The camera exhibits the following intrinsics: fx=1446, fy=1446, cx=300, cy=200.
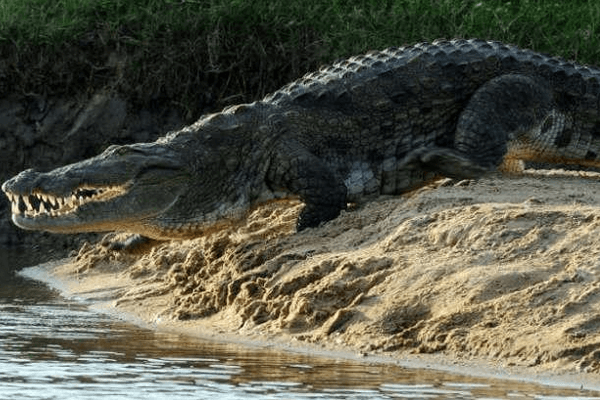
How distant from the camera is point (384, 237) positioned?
23.7ft

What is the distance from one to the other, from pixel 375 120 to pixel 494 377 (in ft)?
10.8

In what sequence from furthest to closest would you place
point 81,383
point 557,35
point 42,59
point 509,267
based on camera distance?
point 42,59 → point 557,35 → point 509,267 → point 81,383

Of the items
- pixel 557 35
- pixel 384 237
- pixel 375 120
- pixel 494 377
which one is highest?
pixel 557 35

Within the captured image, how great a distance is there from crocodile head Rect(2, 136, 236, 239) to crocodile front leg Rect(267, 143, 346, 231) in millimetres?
484

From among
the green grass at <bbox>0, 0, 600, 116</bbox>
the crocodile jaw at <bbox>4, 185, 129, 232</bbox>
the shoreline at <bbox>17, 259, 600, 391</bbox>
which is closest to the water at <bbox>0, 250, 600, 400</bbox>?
the shoreline at <bbox>17, 259, 600, 391</bbox>

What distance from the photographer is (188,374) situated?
544cm

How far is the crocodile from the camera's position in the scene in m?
7.89

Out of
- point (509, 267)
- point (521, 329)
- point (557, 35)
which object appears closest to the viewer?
point (521, 329)

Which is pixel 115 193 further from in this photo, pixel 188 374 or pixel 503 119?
pixel 188 374

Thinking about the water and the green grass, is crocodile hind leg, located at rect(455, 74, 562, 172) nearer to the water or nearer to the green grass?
the green grass

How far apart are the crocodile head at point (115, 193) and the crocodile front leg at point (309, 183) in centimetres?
48

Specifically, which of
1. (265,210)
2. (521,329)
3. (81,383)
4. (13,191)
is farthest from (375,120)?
(81,383)

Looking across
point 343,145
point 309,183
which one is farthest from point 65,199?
point 343,145

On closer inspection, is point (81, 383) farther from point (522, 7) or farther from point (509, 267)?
point (522, 7)
